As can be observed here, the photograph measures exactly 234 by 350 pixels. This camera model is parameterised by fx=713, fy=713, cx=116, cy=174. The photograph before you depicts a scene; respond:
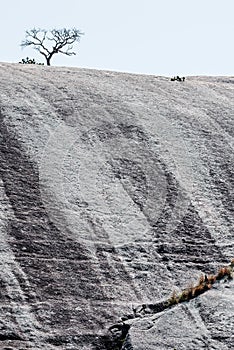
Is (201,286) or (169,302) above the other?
(201,286)

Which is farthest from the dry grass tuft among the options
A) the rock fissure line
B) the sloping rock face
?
the sloping rock face

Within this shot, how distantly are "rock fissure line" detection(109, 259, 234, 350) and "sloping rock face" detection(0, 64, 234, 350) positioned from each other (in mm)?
52

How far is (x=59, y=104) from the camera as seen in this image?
779 inches

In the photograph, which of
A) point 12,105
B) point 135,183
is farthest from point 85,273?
Answer: point 12,105

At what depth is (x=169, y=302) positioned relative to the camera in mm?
13266

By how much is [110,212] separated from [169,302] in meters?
2.94

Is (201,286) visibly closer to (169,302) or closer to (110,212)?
(169,302)

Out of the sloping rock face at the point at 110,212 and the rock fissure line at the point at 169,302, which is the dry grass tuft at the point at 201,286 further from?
the sloping rock face at the point at 110,212

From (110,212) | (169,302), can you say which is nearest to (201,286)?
(169,302)

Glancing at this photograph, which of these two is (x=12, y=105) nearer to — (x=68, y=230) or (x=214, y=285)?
(x=68, y=230)

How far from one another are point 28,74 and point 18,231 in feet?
30.4

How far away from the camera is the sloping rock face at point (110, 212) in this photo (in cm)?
1238

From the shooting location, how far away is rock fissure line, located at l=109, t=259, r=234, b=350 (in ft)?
40.7

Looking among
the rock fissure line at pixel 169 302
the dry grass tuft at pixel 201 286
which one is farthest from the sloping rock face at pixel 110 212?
the dry grass tuft at pixel 201 286
